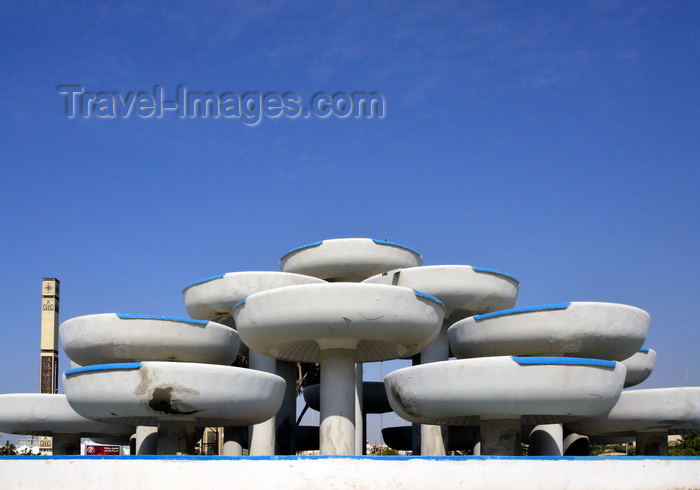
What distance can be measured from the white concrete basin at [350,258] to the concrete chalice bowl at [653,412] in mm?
7045

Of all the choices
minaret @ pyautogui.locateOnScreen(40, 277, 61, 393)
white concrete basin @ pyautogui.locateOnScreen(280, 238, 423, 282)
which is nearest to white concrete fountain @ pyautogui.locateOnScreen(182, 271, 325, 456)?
white concrete basin @ pyautogui.locateOnScreen(280, 238, 423, 282)

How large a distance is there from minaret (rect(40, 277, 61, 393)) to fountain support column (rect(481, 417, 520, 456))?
989 inches

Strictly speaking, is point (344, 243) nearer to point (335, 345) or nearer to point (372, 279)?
point (372, 279)

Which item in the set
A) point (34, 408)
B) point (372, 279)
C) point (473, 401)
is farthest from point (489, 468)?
point (34, 408)

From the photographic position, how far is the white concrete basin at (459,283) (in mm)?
21797

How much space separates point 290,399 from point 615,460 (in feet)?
39.2

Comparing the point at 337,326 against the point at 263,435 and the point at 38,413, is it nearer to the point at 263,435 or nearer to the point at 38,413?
the point at 263,435

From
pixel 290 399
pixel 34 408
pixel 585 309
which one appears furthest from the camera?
pixel 290 399

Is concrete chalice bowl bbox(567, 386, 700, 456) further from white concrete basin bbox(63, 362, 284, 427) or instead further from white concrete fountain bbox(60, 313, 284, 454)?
white concrete fountain bbox(60, 313, 284, 454)

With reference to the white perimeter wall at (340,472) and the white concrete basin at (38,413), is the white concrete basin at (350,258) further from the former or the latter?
the white perimeter wall at (340,472)

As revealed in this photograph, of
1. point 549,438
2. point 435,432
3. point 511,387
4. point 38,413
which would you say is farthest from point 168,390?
point 549,438

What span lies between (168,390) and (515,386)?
742 centimetres

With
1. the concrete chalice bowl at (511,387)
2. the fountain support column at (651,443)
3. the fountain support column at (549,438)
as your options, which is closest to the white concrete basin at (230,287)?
the concrete chalice bowl at (511,387)

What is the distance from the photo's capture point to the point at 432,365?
1716 cm
